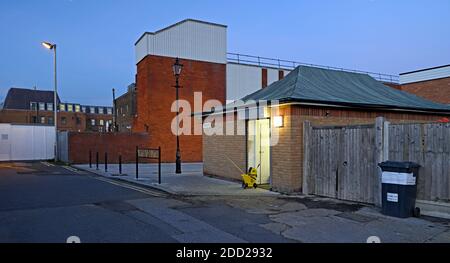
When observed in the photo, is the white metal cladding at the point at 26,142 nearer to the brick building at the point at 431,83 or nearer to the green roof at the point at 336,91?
the green roof at the point at 336,91

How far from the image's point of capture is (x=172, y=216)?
7.52 metres

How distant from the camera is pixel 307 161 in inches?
414

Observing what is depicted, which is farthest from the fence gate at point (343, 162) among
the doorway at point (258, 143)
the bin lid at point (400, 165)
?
the doorway at point (258, 143)

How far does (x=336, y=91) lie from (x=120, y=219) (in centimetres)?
872

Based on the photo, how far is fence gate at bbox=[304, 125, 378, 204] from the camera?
29.4 ft

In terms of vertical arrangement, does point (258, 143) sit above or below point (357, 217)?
above

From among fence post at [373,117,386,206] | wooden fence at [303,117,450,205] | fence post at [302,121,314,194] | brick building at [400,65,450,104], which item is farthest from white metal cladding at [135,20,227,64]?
fence post at [373,117,386,206]

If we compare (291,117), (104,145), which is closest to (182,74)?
(104,145)

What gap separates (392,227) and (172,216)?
4407mm

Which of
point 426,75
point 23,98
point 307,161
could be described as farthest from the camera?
point 23,98

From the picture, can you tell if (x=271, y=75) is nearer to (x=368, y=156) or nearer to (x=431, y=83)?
(x=431, y=83)

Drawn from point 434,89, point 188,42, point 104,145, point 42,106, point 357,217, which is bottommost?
point 357,217

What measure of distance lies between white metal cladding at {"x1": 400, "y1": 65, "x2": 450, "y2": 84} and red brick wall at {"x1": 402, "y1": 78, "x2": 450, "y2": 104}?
33cm

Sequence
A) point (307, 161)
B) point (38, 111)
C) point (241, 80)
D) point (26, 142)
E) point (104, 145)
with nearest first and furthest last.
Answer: point (307, 161) < point (104, 145) < point (26, 142) < point (241, 80) < point (38, 111)
